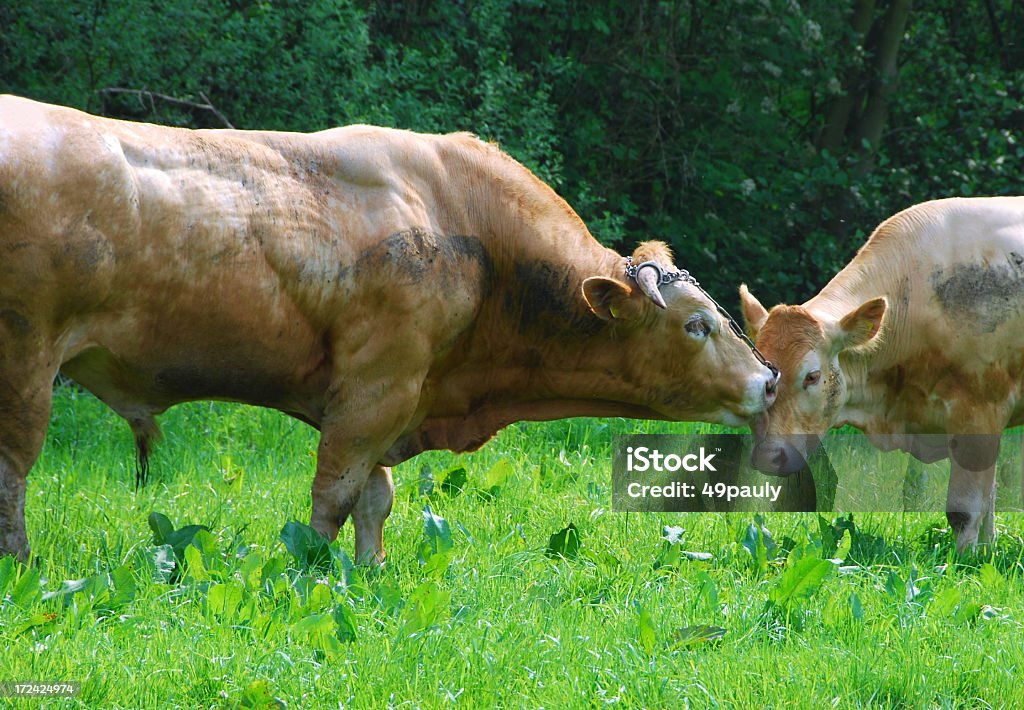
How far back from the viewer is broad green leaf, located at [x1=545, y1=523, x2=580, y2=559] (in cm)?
621

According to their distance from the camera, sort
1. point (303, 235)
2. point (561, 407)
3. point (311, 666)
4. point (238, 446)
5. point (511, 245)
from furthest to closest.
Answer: point (238, 446) < point (561, 407) < point (511, 245) < point (303, 235) < point (311, 666)

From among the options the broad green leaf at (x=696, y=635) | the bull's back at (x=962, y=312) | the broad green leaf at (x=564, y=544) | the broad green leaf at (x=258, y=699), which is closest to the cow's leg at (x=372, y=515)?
the broad green leaf at (x=564, y=544)

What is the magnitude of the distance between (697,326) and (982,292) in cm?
182

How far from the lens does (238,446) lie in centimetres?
843

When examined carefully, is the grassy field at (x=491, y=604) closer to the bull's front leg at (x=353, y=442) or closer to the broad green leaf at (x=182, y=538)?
the broad green leaf at (x=182, y=538)

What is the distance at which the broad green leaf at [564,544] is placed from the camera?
6.21 m

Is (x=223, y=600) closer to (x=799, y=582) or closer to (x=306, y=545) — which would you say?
(x=306, y=545)

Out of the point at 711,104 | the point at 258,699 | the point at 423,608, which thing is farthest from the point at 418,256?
the point at 711,104

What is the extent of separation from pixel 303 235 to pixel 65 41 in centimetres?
579

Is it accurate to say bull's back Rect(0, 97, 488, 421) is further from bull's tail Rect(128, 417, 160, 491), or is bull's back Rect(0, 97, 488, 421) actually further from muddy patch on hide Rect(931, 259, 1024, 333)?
muddy patch on hide Rect(931, 259, 1024, 333)

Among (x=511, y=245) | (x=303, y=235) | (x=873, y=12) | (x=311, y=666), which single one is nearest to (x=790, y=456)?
(x=511, y=245)

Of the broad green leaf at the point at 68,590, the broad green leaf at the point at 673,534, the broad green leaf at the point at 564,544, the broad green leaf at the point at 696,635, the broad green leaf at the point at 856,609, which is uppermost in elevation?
the broad green leaf at the point at 856,609

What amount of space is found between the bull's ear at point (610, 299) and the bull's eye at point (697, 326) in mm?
273

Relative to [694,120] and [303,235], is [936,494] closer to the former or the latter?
[303,235]
